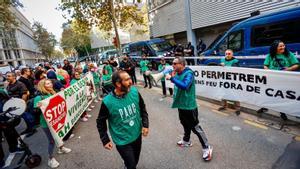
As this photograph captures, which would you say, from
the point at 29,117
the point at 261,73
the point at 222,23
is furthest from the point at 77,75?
the point at 222,23

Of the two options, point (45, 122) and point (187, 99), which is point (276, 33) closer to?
point (187, 99)

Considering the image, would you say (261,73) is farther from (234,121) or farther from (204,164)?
(204,164)

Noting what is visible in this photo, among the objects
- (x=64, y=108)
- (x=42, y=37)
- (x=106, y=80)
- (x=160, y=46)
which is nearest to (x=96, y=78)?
(x=106, y=80)

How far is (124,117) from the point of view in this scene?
96.3 inches

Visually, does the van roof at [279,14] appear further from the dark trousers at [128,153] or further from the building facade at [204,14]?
the dark trousers at [128,153]

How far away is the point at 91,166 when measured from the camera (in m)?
3.65

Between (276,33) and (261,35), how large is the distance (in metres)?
0.46

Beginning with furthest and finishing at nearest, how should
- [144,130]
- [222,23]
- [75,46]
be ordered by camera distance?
[75,46]
[222,23]
[144,130]

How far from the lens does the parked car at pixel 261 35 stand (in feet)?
19.9

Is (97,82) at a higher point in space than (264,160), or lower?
higher

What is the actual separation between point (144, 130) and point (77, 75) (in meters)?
4.41

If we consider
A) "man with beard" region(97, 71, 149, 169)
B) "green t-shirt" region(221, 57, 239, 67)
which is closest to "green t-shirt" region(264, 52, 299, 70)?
"green t-shirt" region(221, 57, 239, 67)

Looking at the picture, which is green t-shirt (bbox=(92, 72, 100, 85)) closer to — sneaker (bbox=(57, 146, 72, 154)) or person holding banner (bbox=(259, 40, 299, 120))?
sneaker (bbox=(57, 146, 72, 154))

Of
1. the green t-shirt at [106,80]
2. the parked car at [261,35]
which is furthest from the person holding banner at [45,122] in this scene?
the parked car at [261,35]
